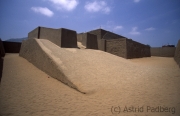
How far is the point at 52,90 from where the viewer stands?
3.86 meters

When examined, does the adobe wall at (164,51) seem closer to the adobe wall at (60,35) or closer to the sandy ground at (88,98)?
the sandy ground at (88,98)

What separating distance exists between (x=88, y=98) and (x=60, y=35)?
6374mm

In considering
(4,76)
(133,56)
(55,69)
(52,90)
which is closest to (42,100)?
(52,90)

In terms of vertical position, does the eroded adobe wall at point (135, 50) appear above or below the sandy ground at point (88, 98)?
above

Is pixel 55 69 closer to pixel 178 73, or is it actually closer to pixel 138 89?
pixel 138 89

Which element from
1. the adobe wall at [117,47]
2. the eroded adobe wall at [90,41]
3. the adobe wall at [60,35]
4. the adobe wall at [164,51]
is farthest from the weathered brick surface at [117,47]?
the adobe wall at [164,51]

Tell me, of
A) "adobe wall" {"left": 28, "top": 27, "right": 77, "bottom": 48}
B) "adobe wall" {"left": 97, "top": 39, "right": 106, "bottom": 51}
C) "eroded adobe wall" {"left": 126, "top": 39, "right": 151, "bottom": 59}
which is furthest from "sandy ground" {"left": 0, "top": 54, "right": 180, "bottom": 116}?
"adobe wall" {"left": 97, "top": 39, "right": 106, "bottom": 51}

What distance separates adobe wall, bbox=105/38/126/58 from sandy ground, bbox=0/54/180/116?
730 centimetres

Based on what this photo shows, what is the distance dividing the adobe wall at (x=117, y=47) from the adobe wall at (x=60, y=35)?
5.22 m

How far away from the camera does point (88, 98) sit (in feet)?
11.2

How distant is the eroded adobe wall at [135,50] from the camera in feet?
40.4

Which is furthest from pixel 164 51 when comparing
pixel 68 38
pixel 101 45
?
pixel 68 38

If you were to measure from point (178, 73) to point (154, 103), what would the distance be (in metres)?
3.39

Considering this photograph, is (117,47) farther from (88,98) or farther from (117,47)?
(88,98)
